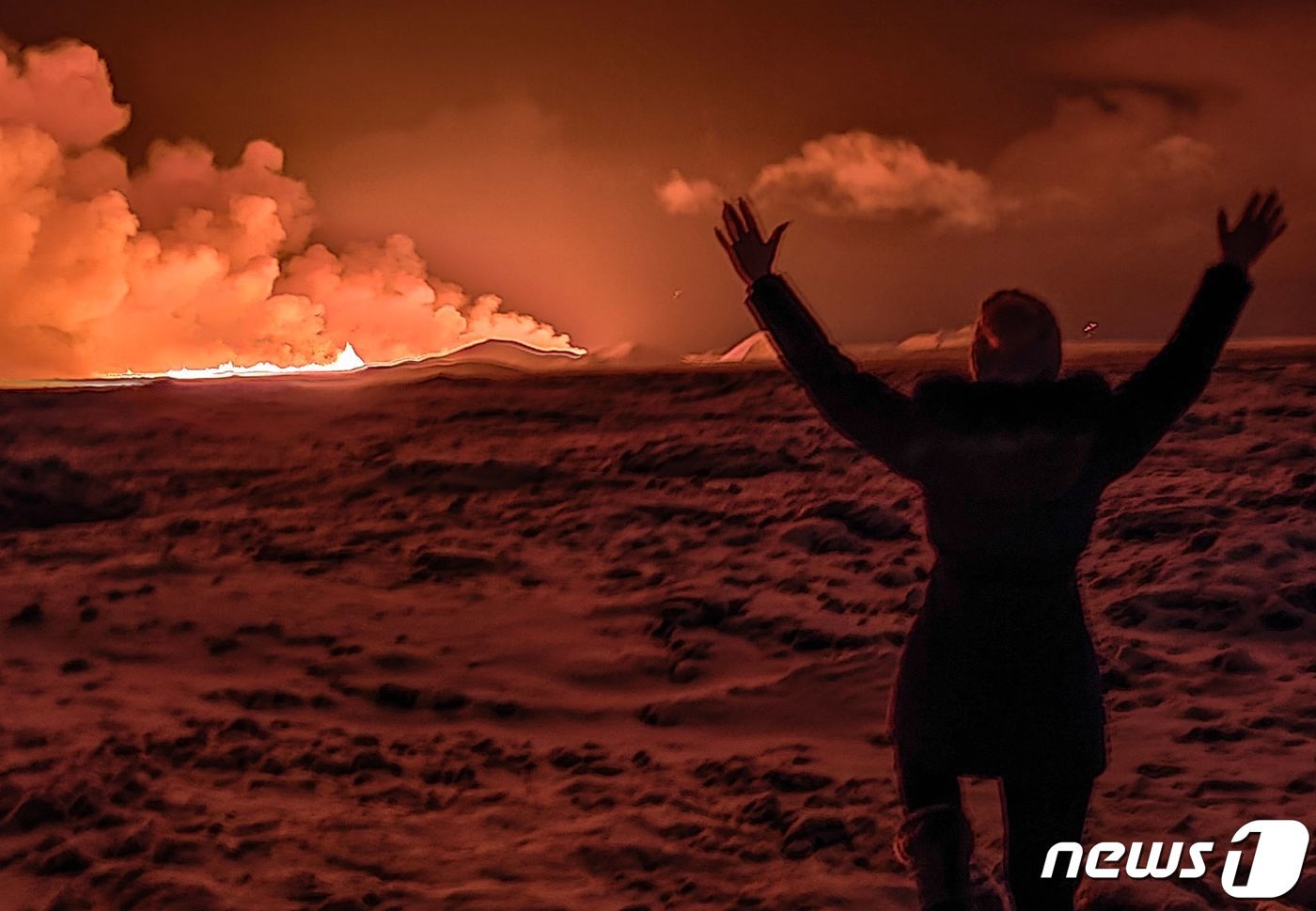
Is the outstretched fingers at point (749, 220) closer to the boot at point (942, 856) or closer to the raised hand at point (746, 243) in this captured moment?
the raised hand at point (746, 243)

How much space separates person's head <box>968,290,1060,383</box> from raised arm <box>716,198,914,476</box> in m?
0.16

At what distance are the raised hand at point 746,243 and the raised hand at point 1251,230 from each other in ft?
2.45

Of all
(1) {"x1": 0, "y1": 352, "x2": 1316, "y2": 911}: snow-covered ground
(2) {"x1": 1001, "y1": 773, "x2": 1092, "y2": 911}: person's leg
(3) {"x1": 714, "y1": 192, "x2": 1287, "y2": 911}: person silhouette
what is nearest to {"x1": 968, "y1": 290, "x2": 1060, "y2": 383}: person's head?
(3) {"x1": 714, "y1": 192, "x2": 1287, "y2": 911}: person silhouette

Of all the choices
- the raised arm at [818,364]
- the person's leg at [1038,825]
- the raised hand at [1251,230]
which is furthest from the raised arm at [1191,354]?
the person's leg at [1038,825]

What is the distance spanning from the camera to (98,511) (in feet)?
29.9

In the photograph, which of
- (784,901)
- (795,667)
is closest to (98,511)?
(795,667)

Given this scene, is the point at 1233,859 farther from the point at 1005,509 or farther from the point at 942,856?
the point at 1005,509

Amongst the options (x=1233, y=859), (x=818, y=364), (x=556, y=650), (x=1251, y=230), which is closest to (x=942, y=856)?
(x=818, y=364)

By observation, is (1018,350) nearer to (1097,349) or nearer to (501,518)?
(501,518)

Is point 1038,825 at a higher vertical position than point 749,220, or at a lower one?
lower

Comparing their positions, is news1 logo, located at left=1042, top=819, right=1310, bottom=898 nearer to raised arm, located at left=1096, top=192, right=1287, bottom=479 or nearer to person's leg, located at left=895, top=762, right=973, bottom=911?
person's leg, located at left=895, top=762, right=973, bottom=911

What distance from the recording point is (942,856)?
82.0 inches

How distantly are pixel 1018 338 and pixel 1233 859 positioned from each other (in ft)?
6.79

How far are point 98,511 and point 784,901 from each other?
7.40 m
